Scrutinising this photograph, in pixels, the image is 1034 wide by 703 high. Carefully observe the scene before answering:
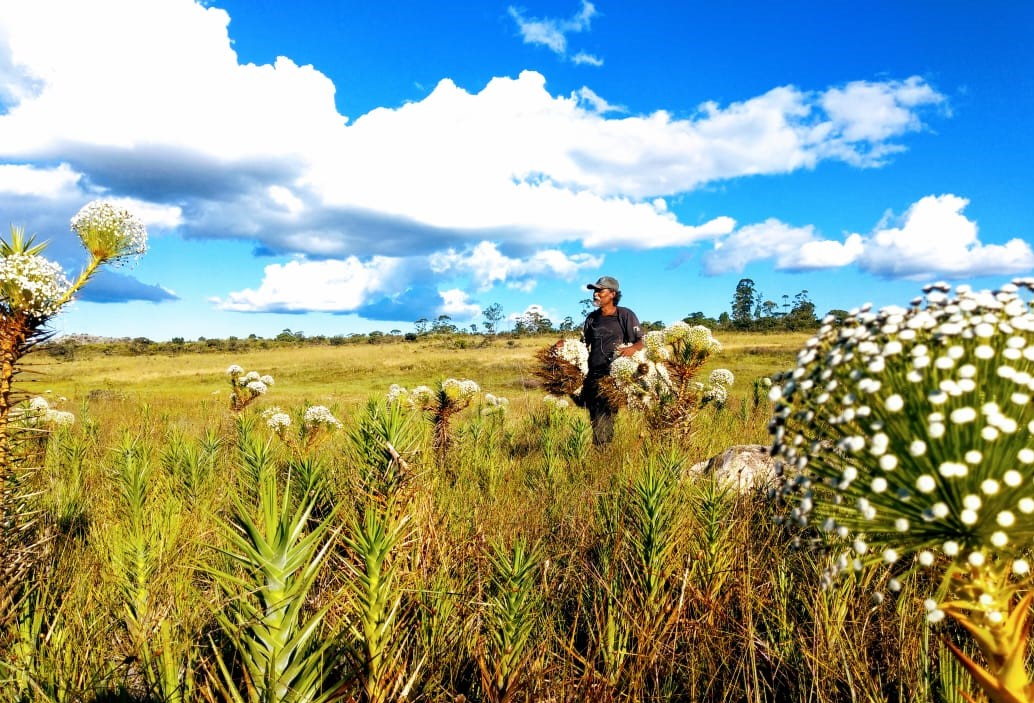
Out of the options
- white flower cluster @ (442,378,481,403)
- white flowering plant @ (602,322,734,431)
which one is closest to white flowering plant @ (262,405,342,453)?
white flower cluster @ (442,378,481,403)

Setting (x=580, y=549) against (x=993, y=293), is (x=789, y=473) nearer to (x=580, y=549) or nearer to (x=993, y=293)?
(x=993, y=293)

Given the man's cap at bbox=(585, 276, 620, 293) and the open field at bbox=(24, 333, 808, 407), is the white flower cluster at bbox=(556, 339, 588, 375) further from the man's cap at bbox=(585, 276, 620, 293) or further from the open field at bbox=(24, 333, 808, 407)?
the open field at bbox=(24, 333, 808, 407)

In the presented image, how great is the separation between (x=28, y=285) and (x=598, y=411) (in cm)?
698

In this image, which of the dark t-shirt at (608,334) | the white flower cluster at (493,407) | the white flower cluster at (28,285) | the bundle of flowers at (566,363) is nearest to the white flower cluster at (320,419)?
the bundle of flowers at (566,363)

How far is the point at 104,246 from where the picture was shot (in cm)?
284

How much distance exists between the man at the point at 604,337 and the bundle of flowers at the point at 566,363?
16 cm

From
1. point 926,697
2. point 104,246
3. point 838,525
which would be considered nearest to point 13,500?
point 104,246

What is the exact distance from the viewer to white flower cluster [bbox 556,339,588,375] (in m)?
8.55

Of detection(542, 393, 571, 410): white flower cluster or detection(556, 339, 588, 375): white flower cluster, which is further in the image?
detection(542, 393, 571, 410): white flower cluster

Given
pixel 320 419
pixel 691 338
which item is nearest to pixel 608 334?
pixel 691 338

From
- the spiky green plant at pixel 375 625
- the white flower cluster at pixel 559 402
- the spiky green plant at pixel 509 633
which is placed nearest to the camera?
the spiky green plant at pixel 375 625

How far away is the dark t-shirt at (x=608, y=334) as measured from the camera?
324 inches

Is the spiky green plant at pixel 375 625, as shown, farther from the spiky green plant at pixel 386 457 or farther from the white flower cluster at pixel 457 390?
the white flower cluster at pixel 457 390

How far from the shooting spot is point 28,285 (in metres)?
2.38
